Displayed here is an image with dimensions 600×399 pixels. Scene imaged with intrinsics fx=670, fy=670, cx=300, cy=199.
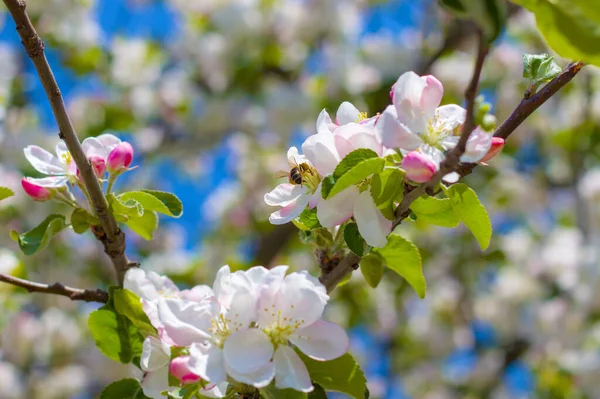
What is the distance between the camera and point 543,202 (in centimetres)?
427

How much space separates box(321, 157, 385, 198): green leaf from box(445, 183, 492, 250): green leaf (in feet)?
0.35

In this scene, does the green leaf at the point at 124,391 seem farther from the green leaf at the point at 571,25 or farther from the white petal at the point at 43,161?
the green leaf at the point at 571,25

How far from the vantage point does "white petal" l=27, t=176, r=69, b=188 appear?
0.94 metres

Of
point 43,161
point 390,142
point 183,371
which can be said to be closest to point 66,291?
point 43,161

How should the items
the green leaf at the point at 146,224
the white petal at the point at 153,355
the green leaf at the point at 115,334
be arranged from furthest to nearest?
the green leaf at the point at 146,224, the green leaf at the point at 115,334, the white petal at the point at 153,355

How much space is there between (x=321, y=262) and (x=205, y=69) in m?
3.22

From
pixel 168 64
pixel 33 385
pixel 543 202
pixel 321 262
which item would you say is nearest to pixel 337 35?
pixel 168 64

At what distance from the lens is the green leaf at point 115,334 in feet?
2.99

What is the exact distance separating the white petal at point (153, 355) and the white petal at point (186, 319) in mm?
60

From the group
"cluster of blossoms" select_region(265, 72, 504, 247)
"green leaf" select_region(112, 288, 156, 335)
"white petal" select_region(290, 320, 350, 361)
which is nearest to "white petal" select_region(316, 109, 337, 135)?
"cluster of blossoms" select_region(265, 72, 504, 247)

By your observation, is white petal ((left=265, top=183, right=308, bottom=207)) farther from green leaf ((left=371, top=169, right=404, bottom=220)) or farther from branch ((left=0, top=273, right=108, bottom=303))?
branch ((left=0, top=273, right=108, bottom=303))

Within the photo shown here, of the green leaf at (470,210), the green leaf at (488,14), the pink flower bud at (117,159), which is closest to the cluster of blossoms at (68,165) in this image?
the pink flower bud at (117,159)

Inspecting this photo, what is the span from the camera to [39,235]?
36.3 inches

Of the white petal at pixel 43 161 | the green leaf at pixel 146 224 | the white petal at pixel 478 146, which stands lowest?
the white petal at pixel 478 146
